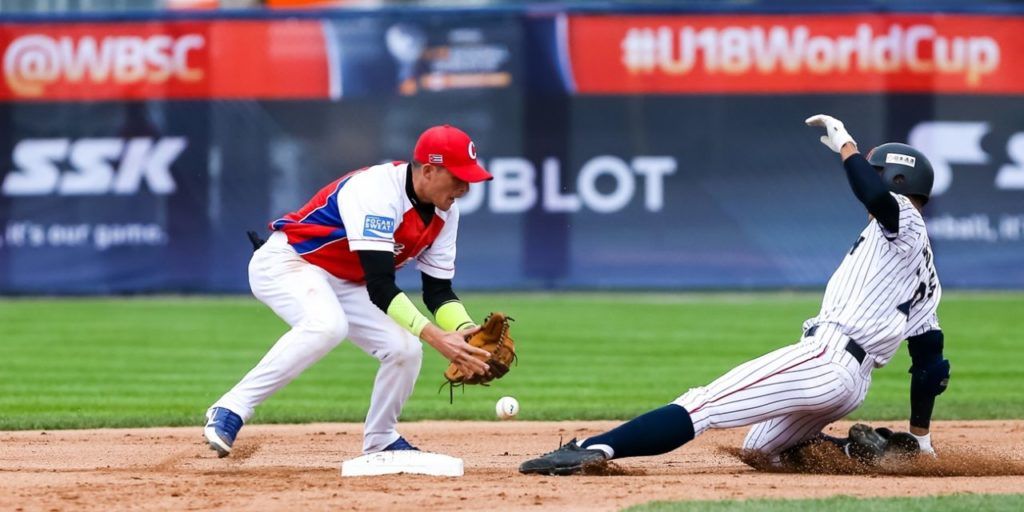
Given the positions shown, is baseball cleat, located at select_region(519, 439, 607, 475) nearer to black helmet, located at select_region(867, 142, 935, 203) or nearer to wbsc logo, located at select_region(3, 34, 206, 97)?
black helmet, located at select_region(867, 142, 935, 203)

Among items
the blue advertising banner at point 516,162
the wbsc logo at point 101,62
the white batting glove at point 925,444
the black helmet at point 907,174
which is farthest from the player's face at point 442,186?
the wbsc logo at point 101,62

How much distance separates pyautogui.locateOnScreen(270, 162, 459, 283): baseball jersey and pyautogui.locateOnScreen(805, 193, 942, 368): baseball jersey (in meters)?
1.61

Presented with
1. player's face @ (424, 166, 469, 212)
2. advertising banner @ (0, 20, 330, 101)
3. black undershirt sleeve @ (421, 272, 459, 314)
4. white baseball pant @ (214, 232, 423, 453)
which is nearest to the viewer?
player's face @ (424, 166, 469, 212)

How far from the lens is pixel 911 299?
588 cm

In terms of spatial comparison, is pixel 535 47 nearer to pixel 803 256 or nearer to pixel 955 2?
pixel 803 256

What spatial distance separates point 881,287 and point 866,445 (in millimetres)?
779

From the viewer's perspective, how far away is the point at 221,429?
5828 mm

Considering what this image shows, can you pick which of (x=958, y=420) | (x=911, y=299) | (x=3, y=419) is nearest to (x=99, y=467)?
(x=3, y=419)

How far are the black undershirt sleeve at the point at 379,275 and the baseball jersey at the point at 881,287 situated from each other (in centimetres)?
174

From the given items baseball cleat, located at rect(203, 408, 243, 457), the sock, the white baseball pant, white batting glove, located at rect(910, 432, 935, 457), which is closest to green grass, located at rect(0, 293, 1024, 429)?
white batting glove, located at rect(910, 432, 935, 457)

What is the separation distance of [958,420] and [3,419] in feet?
17.4

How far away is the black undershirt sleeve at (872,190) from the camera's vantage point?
18.2ft

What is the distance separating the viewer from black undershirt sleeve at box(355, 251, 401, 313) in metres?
5.72

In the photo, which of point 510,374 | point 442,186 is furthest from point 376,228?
point 510,374
